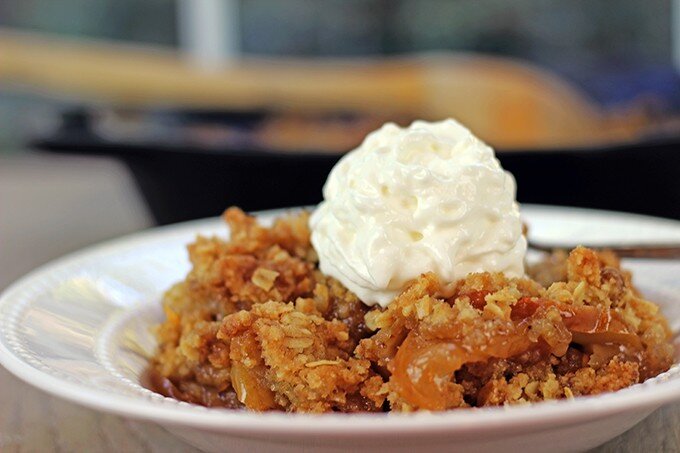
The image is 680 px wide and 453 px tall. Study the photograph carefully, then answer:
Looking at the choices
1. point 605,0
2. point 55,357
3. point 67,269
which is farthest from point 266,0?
point 55,357

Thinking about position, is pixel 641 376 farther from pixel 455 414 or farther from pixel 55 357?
pixel 55 357

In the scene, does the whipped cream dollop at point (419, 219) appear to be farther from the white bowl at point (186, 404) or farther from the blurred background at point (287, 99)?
the blurred background at point (287, 99)

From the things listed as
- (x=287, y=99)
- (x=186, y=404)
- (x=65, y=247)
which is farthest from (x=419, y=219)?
(x=287, y=99)

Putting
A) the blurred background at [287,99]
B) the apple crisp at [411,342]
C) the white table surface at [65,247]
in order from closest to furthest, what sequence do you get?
the apple crisp at [411,342]
the white table surface at [65,247]
the blurred background at [287,99]

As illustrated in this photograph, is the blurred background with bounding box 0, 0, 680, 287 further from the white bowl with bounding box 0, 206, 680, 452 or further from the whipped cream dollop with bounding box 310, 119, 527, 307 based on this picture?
the whipped cream dollop with bounding box 310, 119, 527, 307

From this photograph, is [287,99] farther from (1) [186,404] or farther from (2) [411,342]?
(1) [186,404]

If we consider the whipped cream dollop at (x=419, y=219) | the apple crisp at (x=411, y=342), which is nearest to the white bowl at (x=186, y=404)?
the apple crisp at (x=411, y=342)

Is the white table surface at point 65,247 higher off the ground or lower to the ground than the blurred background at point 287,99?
lower

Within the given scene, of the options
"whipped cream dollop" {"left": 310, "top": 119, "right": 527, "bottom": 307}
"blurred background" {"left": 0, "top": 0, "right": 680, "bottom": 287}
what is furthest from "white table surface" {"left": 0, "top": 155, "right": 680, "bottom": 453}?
"whipped cream dollop" {"left": 310, "top": 119, "right": 527, "bottom": 307}
